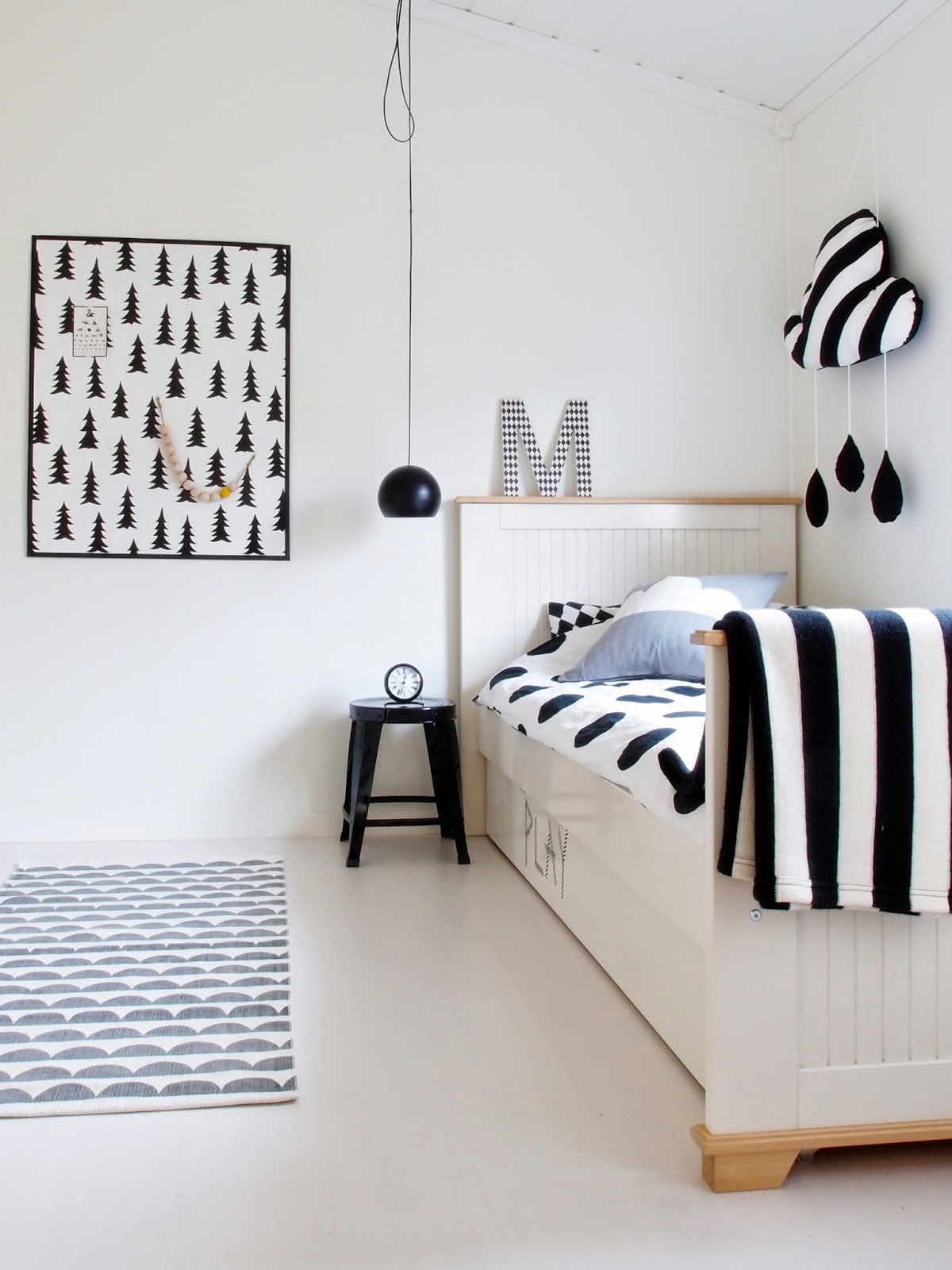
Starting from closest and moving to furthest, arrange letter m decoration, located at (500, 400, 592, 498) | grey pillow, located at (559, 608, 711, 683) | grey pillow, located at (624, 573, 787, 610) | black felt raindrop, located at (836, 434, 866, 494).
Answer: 1. grey pillow, located at (559, 608, 711, 683)
2. black felt raindrop, located at (836, 434, 866, 494)
3. grey pillow, located at (624, 573, 787, 610)
4. letter m decoration, located at (500, 400, 592, 498)

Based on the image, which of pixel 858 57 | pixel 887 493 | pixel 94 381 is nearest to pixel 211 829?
pixel 94 381

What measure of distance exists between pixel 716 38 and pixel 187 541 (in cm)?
229

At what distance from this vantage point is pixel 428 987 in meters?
2.33

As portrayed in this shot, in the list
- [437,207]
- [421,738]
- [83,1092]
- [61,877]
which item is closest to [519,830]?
[421,738]

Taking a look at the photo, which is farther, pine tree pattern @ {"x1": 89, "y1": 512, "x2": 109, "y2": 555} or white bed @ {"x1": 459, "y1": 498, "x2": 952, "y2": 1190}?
pine tree pattern @ {"x1": 89, "y1": 512, "x2": 109, "y2": 555}

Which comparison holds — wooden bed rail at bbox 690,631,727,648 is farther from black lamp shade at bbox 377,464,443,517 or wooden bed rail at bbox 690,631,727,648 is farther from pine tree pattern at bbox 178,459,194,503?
pine tree pattern at bbox 178,459,194,503

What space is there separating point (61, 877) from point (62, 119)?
2.38 meters

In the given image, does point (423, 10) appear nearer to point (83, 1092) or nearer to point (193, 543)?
point (193, 543)

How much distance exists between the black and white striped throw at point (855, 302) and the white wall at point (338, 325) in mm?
553

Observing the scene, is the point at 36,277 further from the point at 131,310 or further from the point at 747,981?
the point at 747,981

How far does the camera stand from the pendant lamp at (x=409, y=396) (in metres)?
3.48

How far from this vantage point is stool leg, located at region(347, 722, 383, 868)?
3.37 m

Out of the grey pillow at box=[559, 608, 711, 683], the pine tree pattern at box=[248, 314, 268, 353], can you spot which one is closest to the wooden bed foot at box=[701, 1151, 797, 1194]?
the grey pillow at box=[559, 608, 711, 683]

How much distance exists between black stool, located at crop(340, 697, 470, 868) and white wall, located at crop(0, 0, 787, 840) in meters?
0.28
